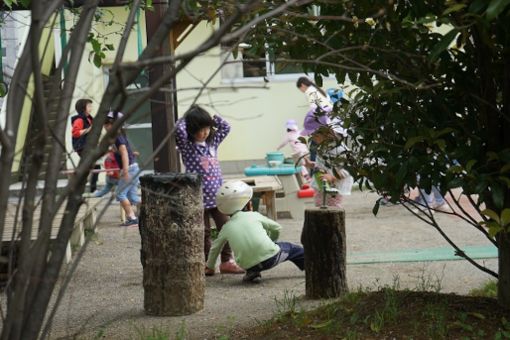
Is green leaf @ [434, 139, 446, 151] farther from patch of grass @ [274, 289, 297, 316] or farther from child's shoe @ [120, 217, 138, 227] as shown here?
child's shoe @ [120, 217, 138, 227]

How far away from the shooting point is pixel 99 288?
8219 millimetres

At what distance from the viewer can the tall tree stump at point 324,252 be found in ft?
22.3

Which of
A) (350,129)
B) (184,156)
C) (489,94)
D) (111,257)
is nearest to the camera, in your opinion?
(489,94)

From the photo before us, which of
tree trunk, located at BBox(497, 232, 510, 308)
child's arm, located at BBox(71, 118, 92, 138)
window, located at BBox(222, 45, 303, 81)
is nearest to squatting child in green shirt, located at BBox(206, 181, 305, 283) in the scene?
window, located at BBox(222, 45, 303, 81)

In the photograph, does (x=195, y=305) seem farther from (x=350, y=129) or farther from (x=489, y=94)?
(x=489, y=94)

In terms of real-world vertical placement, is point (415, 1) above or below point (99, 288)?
above

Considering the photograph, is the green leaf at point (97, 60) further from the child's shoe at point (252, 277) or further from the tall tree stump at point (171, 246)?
the child's shoe at point (252, 277)

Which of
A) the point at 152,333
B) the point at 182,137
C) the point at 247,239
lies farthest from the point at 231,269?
the point at 152,333

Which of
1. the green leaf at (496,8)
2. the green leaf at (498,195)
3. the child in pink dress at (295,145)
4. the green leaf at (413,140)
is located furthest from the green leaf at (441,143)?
the child in pink dress at (295,145)

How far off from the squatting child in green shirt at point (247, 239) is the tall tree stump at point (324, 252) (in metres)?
0.90

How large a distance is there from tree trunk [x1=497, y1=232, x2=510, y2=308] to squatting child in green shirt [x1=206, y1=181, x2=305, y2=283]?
2.56 m

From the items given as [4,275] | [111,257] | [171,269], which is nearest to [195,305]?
[171,269]

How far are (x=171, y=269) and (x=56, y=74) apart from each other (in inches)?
128

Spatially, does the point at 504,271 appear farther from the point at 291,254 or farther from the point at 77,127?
the point at 77,127
